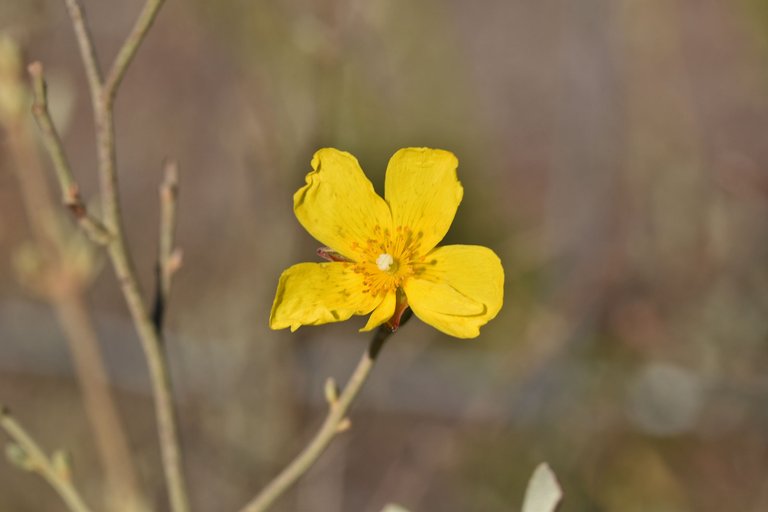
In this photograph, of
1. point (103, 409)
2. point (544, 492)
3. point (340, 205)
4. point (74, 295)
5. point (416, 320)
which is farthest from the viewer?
point (416, 320)

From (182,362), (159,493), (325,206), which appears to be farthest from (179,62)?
(325,206)

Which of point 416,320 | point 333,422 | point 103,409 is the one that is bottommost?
point 416,320

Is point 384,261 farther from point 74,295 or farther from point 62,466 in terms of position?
point 74,295

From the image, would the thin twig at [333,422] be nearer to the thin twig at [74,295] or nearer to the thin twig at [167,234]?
the thin twig at [167,234]

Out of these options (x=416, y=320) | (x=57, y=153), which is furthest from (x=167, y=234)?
(x=416, y=320)

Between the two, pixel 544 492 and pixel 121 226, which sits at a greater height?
pixel 121 226

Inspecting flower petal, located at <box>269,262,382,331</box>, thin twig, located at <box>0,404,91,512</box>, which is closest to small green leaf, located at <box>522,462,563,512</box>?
flower petal, located at <box>269,262,382,331</box>

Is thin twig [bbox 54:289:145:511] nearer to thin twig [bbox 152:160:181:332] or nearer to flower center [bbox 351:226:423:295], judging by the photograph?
thin twig [bbox 152:160:181:332]

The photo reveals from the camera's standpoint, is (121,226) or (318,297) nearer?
(121,226)
